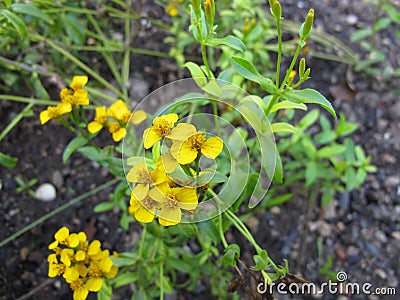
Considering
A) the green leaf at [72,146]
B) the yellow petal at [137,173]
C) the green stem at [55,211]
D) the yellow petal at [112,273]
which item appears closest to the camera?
the yellow petal at [137,173]

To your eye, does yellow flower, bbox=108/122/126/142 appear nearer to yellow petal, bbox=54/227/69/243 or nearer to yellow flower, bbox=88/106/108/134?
yellow flower, bbox=88/106/108/134

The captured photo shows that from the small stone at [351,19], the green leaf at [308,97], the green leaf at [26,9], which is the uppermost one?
the green leaf at [308,97]

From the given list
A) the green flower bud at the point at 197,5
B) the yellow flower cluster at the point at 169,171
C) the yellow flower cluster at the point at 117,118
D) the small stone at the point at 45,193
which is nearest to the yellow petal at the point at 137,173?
the yellow flower cluster at the point at 169,171

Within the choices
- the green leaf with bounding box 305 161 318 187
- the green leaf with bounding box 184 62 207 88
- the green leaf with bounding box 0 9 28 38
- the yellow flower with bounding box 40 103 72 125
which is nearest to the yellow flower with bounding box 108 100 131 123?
the yellow flower with bounding box 40 103 72 125

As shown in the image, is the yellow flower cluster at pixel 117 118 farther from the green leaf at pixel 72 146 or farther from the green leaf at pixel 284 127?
the green leaf at pixel 284 127

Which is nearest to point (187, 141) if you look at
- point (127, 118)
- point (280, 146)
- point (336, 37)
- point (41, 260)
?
point (127, 118)

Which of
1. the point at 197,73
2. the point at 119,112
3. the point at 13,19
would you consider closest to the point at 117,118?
the point at 119,112

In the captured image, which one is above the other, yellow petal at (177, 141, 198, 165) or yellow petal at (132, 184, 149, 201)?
yellow petal at (177, 141, 198, 165)
